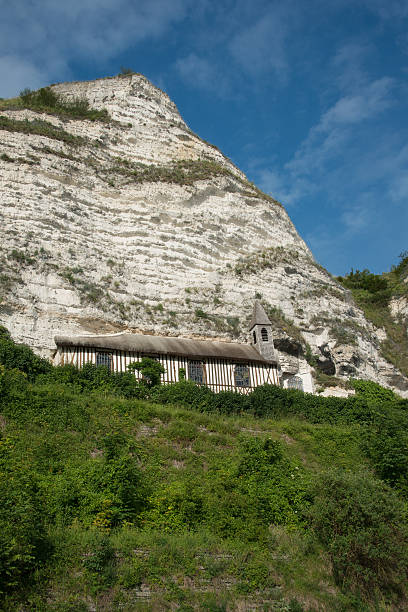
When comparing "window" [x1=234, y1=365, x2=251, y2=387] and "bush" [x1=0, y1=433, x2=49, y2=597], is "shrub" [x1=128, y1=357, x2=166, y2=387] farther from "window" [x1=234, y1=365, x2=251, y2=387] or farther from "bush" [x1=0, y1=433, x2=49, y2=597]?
"bush" [x1=0, y1=433, x2=49, y2=597]

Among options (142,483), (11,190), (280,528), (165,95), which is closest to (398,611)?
(280,528)

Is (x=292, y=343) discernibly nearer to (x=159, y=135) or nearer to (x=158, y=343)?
(x=158, y=343)

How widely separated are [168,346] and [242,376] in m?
4.03

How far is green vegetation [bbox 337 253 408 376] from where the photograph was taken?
1470 inches

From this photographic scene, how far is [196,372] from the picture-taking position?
1043 inches

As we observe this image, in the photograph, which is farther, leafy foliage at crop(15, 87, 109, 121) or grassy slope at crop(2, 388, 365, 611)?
leafy foliage at crop(15, 87, 109, 121)

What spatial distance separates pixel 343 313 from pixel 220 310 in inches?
340

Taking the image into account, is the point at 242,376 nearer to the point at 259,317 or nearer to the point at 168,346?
the point at 168,346

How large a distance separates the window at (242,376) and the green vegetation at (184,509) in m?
6.35

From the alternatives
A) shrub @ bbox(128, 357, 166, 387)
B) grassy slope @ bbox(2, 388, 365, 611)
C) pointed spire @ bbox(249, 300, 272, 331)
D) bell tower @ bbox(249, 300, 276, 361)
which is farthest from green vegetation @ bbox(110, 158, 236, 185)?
grassy slope @ bbox(2, 388, 365, 611)

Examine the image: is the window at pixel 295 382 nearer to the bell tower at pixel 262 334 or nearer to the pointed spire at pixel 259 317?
the bell tower at pixel 262 334

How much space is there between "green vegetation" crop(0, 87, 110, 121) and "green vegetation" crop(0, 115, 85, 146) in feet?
6.48

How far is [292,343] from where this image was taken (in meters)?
30.5

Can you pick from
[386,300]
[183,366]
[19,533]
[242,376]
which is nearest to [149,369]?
[183,366]
